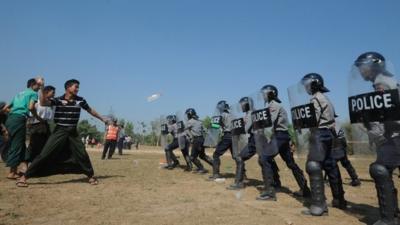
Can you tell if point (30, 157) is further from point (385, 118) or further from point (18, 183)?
point (385, 118)

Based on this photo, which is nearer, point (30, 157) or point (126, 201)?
point (126, 201)

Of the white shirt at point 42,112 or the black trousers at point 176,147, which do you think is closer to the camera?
the white shirt at point 42,112

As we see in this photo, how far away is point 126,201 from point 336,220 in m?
3.25

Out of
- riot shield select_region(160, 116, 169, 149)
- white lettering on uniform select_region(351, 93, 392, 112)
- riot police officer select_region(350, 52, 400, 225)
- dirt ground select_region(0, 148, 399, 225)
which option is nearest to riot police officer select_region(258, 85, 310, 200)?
dirt ground select_region(0, 148, 399, 225)

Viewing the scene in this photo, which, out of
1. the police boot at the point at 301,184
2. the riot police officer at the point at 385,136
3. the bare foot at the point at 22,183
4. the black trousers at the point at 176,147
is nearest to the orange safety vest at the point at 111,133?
the black trousers at the point at 176,147

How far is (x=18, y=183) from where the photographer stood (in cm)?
796

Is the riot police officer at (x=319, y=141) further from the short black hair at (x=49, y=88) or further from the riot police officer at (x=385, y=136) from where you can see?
the short black hair at (x=49, y=88)

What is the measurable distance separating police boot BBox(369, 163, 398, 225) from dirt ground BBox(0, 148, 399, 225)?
607 millimetres

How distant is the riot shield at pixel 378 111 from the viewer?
187 inches

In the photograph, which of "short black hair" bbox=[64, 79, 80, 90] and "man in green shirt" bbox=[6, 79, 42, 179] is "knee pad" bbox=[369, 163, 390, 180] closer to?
"short black hair" bbox=[64, 79, 80, 90]

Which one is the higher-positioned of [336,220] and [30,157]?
[30,157]

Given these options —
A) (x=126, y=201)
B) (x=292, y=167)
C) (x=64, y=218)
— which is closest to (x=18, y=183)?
(x=126, y=201)

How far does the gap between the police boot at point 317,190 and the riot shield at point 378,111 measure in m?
0.86

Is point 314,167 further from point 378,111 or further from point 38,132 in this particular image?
point 38,132
